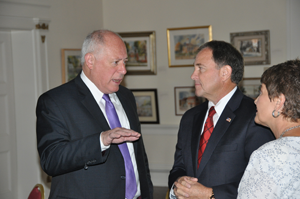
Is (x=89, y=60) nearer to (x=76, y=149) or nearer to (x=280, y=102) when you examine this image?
(x=76, y=149)

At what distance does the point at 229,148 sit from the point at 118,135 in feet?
2.72

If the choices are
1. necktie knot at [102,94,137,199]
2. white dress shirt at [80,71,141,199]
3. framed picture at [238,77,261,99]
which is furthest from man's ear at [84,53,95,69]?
framed picture at [238,77,261,99]

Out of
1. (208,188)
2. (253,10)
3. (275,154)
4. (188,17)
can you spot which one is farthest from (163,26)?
(275,154)

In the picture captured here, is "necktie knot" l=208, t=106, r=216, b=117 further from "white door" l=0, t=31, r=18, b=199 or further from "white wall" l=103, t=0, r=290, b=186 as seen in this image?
"white wall" l=103, t=0, r=290, b=186

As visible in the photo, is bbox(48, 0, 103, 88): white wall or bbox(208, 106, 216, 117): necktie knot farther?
bbox(48, 0, 103, 88): white wall

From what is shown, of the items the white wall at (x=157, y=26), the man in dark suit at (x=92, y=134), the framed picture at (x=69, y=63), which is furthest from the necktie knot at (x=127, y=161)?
the framed picture at (x=69, y=63)

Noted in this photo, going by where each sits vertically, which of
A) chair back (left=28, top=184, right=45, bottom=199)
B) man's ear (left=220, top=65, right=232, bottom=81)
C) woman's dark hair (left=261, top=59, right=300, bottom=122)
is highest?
man's ear (left=220, top=65, right=232, bottom=81)

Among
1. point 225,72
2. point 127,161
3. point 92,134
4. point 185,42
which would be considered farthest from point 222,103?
point 185,42

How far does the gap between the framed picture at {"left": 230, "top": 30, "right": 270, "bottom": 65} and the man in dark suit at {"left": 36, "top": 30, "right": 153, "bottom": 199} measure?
11.3ft

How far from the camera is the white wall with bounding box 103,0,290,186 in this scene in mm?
5316

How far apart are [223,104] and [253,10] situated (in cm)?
358

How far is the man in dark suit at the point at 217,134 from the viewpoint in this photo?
2146mm

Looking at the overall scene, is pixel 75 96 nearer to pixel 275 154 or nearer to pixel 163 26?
pixel 275 154

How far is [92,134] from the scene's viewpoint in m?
2.20
